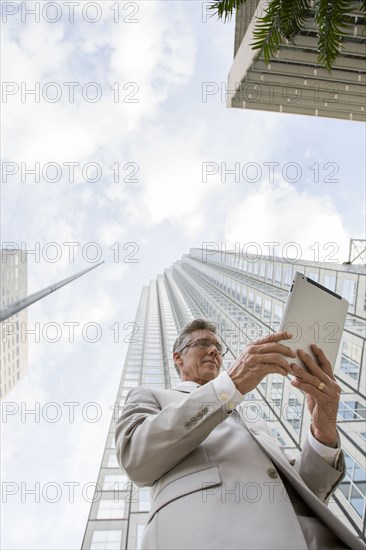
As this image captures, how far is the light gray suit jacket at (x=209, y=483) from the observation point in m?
1.82

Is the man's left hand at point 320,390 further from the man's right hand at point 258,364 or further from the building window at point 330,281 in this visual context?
the building window at point 330,281

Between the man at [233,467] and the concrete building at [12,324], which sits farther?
the concrete building at [12,324]

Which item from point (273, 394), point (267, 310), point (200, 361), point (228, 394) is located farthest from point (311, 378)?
point (267, 310)

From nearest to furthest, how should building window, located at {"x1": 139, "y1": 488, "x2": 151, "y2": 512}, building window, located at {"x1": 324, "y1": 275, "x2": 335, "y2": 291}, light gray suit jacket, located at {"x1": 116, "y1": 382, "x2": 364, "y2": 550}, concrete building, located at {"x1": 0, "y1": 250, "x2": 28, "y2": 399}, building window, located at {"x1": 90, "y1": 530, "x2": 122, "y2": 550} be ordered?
light gray suit jacket, located at {"x1": 116, "y1": 382, "x2": 364, "y2": 550}
concrete building, located at {"x1": 0, "y1": 250, "x2": 28, "y2": 399}
building window, located at {"x1": 90, "y1": 530, "x2": 122, "y2": 550}
building window, located at {"x1": 139, "y1": 488, "x2": 151, "y2": 512}
building window, located at {"x1": 324, "y1": 275, "x2": 335, "y2": 291}

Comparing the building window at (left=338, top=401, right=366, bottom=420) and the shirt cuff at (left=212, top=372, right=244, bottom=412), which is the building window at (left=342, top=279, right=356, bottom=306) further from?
the shirt cuff at (left=212, top=372, right=244, bottom=412)

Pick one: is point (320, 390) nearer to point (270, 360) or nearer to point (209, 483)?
point (270, 360)

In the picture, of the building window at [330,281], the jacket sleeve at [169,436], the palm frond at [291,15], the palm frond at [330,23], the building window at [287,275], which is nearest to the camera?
the jacket sleeve at [169,436]

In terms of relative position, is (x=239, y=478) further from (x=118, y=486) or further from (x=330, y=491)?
(x=118, y=486)

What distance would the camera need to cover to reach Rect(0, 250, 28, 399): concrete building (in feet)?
38.2

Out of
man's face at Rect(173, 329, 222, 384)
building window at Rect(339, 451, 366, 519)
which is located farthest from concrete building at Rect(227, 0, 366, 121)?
man's face at Rect(173, 329, 222, 384)

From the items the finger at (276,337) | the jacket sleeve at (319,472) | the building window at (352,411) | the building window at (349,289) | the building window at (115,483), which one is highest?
the finger at (276,337)

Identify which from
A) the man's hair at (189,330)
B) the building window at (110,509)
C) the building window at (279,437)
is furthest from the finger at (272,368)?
the building window at (279,437)

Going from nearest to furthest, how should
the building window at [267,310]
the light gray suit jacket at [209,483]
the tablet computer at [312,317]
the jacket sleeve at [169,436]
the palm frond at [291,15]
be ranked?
the light gray suit jacket at [209,483] < the jacket sleeve at [169,436] < the tablet computer at [312,317] < the palm frond at [291,15] < the building window at [267,310]

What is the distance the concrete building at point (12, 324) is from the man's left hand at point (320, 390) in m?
3.39
